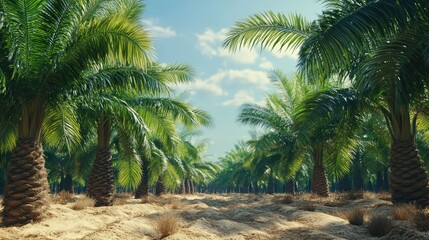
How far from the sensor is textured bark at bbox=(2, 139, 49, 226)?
8.66 metres

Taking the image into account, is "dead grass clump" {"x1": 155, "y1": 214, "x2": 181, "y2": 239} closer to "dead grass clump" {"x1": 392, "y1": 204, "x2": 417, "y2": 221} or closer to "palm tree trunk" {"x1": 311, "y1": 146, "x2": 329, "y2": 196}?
"dead grass clump" {"x1": 392, "y1": 204, "x2": 417, "y2": 221}

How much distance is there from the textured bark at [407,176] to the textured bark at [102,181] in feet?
31.7

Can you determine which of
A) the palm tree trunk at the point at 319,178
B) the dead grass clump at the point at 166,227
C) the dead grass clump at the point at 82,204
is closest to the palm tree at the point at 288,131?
the palm tree trunk at the point at 319,178

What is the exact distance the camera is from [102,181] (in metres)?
14.2

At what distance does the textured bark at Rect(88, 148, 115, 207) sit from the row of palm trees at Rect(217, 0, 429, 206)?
7.01 metres

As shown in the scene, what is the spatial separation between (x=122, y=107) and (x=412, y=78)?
25.7 feet

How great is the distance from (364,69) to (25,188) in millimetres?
7853

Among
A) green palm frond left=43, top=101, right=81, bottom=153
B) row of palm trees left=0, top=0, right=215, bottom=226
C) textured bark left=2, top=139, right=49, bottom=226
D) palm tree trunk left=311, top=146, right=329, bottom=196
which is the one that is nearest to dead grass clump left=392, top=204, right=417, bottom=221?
row of palm trees left=0, top=0, right=215, bottom=226

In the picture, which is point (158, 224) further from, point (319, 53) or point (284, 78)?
point (284, 78)

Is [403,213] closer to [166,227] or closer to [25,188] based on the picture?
[166,227]

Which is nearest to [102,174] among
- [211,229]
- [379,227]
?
[211,229]

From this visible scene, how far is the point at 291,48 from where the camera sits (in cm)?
984

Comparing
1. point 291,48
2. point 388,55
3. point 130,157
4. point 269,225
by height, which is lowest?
point 269,225

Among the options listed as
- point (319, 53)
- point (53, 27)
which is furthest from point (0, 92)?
point (319, 53)
